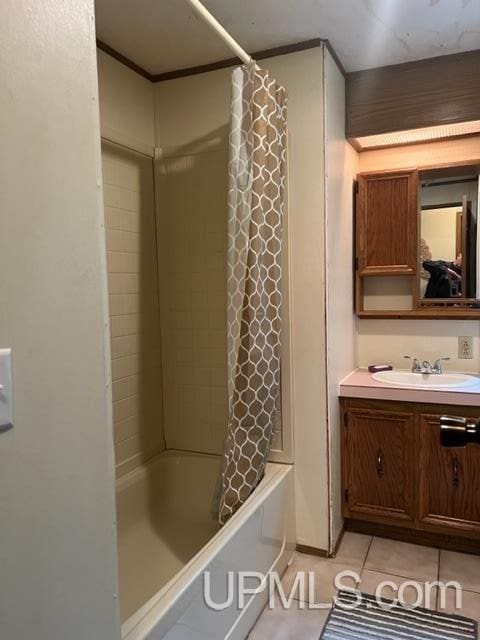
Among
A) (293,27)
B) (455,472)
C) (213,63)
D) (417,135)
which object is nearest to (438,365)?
(455,472)

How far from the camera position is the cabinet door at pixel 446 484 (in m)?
2.18

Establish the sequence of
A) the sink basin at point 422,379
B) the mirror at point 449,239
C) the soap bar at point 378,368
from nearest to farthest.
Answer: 1. the sink basin at point 422,379
2. the mirror at point 449,239
3. the soap bar at point 378,368

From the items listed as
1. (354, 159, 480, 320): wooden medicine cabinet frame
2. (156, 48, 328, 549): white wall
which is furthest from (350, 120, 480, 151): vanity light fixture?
(156, 48, 328, 549): white wall

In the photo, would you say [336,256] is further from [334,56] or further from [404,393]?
[334,56]

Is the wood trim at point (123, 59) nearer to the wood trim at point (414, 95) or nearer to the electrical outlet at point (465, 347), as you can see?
the wood trim at point (414, 95)

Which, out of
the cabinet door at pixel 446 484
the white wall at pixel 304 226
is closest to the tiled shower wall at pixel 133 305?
the white wall at pixel 304 226

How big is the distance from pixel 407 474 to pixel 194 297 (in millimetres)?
Result: 1345

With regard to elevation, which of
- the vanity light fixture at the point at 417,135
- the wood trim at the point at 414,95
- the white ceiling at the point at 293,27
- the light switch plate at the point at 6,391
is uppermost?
the white ceiling at the point at 293,27

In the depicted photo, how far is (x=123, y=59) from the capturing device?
85.3 inches

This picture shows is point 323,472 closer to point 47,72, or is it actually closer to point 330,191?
point 330,191

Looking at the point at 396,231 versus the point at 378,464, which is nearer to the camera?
the point at 378,464

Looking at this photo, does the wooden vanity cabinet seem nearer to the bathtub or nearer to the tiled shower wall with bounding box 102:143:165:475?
the bathtub

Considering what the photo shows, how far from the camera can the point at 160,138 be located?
2400 millimetres

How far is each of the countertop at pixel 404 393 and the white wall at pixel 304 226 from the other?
0.23 m
